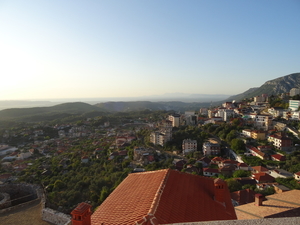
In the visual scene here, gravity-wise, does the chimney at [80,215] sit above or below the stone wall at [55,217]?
above

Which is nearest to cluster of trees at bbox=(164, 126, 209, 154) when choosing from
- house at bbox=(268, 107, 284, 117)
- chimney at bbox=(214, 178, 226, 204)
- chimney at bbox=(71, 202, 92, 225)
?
house at bbox=(268, 107, 284, 117)

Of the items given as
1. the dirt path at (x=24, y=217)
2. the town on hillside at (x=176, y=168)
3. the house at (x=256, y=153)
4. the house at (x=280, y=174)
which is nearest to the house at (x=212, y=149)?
the town on hillside at (x=176, y=168)

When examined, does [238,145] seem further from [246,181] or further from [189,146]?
[246,181]

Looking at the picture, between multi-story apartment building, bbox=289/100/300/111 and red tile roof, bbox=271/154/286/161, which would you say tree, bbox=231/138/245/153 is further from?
multi-story apartment building, bbox=289/100/300/111

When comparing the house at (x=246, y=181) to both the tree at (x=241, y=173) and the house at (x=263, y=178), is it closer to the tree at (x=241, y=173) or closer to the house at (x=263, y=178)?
the house at (x=263, y=178)

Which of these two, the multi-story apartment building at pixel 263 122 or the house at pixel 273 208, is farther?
the multi-story apartment building at pixel 263 122

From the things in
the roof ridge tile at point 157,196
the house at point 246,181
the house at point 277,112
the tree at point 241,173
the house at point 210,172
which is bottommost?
the house at point 210,172

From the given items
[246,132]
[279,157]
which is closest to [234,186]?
[279,157]
